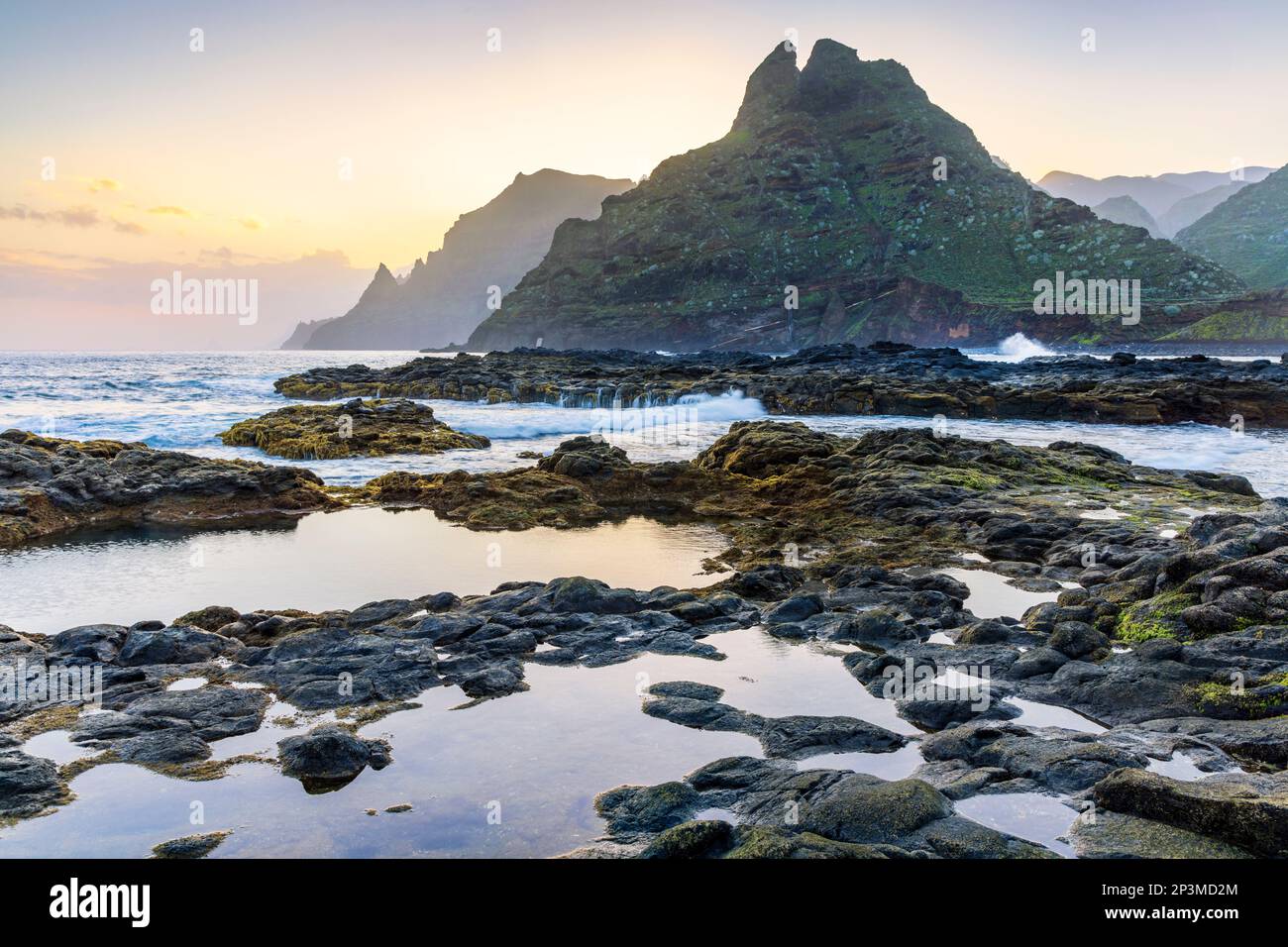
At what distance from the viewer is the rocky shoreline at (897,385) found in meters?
34.9


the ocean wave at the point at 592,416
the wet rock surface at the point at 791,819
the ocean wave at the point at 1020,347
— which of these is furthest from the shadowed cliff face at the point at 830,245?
the wet rock surface at the point at 791,819

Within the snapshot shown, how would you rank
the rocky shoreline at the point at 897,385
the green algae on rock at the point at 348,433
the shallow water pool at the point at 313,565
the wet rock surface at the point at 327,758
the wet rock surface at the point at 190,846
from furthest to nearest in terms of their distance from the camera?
the rocky shoreline at the point at 897,385 → the green algae on rock at the point at 348,433 → the shallow water pool at the point at 313,565 → the wet rock surface at the point at 327,758 → the wet rock surface at the point at 190,846

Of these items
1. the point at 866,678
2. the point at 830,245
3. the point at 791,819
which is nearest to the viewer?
the point at 791,819

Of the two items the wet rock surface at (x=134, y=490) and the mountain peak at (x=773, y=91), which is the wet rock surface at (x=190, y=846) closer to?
the wet rock surface at (x=134, y=490)

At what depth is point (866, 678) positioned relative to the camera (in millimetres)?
7789

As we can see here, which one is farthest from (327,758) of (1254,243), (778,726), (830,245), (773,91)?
(1254,243)

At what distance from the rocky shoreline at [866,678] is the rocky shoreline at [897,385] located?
81.1ft

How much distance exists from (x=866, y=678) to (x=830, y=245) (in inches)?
6227

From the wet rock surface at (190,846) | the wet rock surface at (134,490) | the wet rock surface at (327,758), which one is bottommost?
the wet rock surface at (190,846)

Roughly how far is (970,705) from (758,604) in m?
3.61

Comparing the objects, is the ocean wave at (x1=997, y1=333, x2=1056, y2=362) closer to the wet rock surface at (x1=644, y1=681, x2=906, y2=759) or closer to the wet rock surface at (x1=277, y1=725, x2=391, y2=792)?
the wet rock surface at (x1=644, y1=681, x2=906, y2=759)

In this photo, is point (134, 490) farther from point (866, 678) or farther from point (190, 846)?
point (866, 678)

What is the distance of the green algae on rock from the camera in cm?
2533
